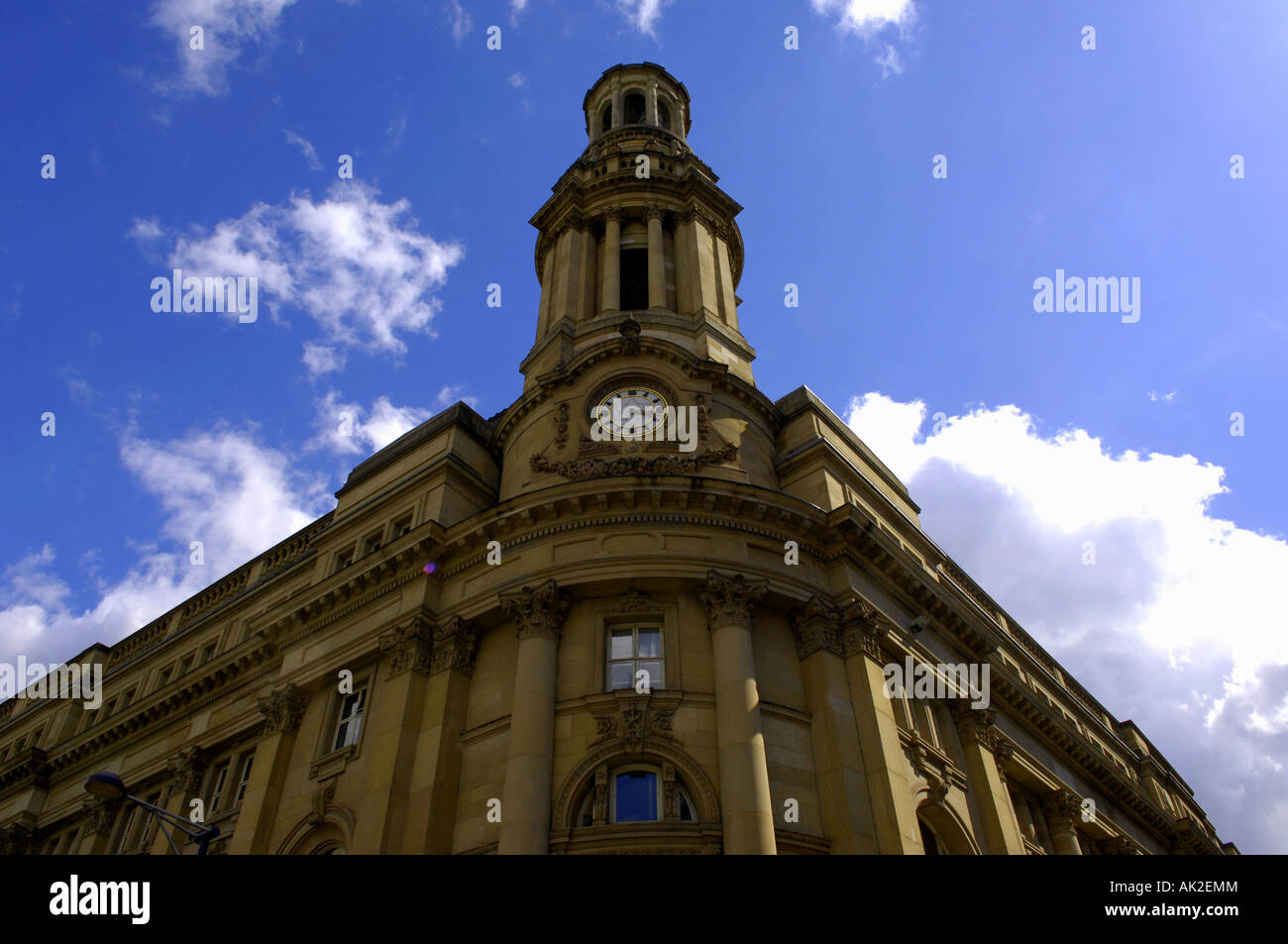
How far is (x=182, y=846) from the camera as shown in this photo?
3091 cm

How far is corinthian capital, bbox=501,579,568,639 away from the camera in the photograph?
25.6 m

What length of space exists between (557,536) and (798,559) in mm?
7104

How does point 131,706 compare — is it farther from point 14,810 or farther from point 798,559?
point 798,559

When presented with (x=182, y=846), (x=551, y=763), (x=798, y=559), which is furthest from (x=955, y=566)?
(x=182, y=846)

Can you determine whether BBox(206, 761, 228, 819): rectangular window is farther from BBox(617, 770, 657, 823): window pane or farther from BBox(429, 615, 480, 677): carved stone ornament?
BBox(617, 770, 657, 823): window pane

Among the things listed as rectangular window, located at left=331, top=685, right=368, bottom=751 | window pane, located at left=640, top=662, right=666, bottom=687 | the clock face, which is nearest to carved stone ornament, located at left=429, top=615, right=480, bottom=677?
rectangular window, located at left=331, top=685, right=368, bottom=751

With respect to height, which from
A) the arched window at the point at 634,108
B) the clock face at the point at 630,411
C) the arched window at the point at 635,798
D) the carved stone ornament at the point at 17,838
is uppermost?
the arched window at the point at 634,108

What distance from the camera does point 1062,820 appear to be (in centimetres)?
3609

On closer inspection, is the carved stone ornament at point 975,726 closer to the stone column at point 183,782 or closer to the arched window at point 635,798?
the arched window at point 635,798

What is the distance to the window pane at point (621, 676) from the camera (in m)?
25.0

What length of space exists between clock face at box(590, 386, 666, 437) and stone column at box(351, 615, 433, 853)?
881 cm

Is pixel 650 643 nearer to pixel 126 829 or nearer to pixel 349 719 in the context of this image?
pixel 349 719

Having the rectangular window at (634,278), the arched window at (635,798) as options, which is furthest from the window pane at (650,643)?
the rectangular window at (634,278)

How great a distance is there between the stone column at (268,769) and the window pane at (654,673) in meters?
12.0
